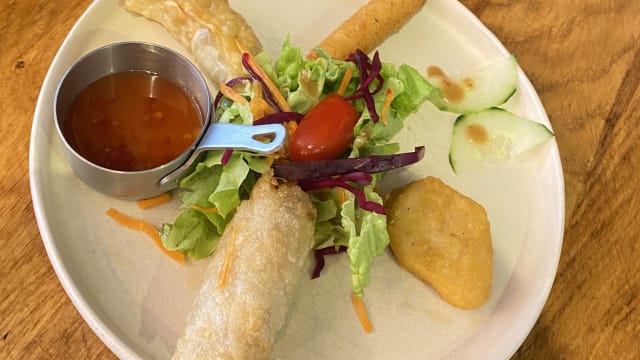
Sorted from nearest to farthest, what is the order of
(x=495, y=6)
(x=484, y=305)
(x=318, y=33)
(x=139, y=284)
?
(x=139, y=284)
(x=484, y=305)
(x=318, y=33)
(x=495, y=6)

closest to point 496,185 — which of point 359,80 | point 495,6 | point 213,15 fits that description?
point 359,80

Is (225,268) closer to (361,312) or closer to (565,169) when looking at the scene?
(361,312)

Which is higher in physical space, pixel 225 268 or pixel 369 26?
pixel 369 26

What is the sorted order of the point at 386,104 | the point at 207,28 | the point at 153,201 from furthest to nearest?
the point at 207,28
the point at 386,104
the point at 153,201

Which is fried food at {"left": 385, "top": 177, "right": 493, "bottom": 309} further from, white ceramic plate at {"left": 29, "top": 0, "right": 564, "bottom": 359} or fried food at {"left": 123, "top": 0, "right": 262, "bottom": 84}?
fried food at {"left": 123, "top": 0, "right": 262, "bottom": 84}

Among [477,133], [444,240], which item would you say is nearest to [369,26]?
[477,133]

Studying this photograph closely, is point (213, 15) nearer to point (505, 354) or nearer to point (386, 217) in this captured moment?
point (386, 217)
